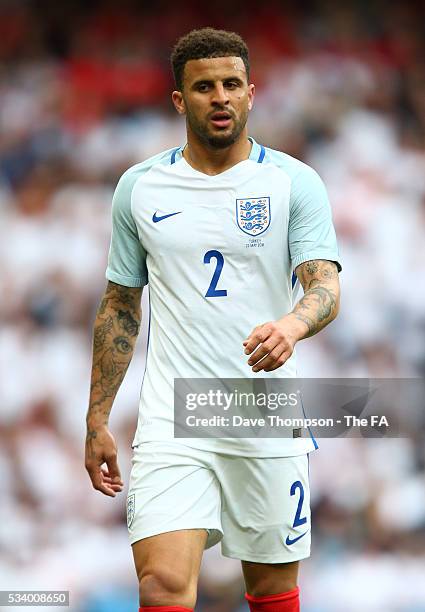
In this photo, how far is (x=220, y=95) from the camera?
3793mm

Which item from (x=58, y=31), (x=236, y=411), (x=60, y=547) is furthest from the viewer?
(x=58, y=31)

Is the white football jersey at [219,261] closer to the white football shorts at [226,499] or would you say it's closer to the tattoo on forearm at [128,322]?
the white football shorts at [226,499]

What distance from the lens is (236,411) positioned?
3.77 meters

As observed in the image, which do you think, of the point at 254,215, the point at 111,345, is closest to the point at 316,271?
the point at 254,215

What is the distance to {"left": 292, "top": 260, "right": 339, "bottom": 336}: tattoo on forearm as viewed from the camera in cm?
350

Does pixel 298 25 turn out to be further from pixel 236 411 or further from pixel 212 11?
pixel 236 411

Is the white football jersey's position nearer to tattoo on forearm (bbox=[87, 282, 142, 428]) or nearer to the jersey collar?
the jersey collar

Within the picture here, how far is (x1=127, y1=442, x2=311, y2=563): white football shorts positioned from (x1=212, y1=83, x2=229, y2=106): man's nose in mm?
1111

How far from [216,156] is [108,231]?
236 centimetres

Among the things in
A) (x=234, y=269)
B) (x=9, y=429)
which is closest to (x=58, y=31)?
(x=9, y=429)

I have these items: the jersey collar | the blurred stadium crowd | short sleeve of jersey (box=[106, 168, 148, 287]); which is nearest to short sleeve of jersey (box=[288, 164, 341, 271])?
the jersey collar

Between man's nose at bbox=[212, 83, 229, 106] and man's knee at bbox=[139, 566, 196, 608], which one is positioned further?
man's nose at bbox=[212, 83, 229, 106]

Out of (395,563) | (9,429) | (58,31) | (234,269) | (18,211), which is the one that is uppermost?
(58,31)

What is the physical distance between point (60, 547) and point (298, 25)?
3067 mm
